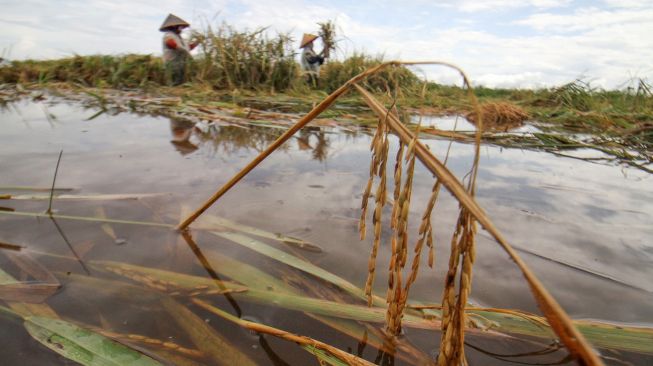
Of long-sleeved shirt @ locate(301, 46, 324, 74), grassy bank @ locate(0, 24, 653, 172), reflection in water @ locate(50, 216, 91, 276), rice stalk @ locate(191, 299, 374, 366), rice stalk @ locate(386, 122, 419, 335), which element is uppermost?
long-sleeved shirt @ locate(301, 46, 324, 74)

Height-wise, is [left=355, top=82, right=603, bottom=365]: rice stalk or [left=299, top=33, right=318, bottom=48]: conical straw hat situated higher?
[left=299, top=33, right=318, bottom=48]: conical straw hat

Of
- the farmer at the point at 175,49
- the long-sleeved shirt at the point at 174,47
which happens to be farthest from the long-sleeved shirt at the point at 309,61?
the long-sleeved shirt at the point at 174,47

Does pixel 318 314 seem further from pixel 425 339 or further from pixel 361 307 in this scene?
pixel 425 339

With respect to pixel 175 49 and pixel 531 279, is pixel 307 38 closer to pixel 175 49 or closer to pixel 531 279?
pixel 175 49

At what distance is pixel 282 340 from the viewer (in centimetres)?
79

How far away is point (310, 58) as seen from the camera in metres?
7.64

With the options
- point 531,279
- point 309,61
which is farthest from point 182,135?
point 309,61

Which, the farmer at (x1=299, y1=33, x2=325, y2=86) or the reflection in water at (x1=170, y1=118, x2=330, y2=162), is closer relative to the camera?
the reflection in water at (x1=170, y1=118, x2=330, y2=162)

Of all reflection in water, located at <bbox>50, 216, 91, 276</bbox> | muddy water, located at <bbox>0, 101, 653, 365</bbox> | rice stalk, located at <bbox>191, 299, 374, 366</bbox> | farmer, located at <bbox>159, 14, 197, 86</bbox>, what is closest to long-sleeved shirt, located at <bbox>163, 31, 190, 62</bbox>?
farmer, located at <bbox>159, 14, 197, 86</bbox>

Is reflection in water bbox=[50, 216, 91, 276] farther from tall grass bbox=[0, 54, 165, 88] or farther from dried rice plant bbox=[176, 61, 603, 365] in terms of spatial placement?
tall grass bbox=[0, 54, 165, 88]

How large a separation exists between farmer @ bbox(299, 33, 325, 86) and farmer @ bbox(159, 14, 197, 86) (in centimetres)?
234

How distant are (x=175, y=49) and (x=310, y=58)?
2714 millimetres

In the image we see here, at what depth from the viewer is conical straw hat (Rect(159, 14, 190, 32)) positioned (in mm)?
6340

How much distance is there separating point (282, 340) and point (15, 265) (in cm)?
82
